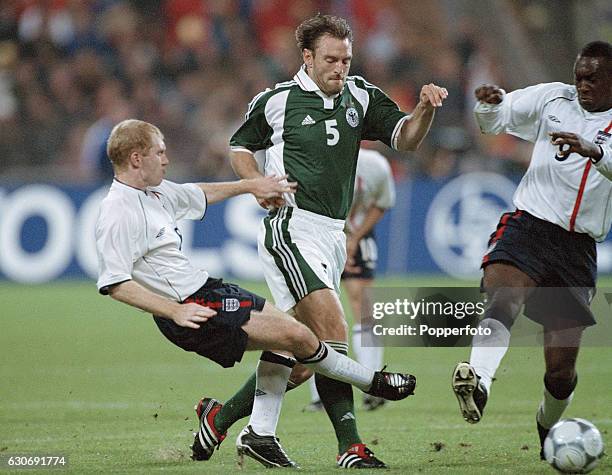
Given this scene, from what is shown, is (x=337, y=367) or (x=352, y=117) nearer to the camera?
(x=337, y=367)

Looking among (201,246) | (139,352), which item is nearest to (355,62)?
(201,246)

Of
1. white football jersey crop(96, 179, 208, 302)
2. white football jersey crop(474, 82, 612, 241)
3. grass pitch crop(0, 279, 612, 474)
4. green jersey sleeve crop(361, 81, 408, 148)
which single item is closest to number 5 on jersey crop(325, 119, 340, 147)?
green jersey sleeve crop(361, 81, 408, 148)

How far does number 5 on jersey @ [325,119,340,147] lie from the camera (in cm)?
646

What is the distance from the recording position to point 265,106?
659 cm

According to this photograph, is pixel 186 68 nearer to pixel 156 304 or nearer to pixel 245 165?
pixel 245 165

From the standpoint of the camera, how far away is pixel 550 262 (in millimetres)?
6242

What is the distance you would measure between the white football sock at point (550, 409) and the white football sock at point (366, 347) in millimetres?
2620

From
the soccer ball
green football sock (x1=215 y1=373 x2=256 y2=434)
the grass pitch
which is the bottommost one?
the grass pitch

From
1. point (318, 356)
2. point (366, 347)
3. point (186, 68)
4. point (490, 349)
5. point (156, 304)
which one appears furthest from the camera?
point (186, 68)

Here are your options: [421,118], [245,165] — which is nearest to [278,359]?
[245,165]

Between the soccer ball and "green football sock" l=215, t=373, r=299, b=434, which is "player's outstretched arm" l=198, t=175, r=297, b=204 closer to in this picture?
"green football sock" l=215, t=373, r=299, b=434

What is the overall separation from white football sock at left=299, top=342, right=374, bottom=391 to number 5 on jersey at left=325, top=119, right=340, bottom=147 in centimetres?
113

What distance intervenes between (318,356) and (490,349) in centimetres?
85

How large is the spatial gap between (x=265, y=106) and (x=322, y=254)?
0.89 metres
